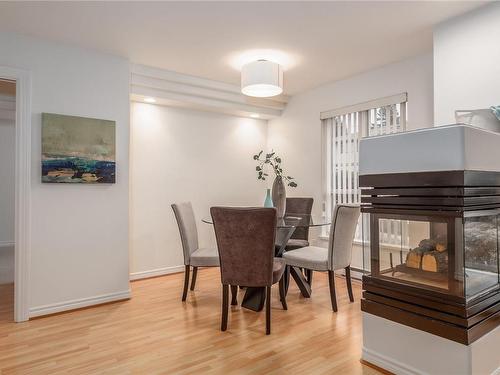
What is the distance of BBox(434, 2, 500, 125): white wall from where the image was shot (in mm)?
2418

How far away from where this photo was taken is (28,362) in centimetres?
223

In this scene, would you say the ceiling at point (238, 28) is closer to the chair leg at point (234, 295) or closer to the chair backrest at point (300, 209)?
the chair backrest at point (300, 209)

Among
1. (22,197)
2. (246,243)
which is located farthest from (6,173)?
(246,243)

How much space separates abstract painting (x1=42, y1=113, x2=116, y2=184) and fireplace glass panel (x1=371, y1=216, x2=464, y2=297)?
2639 millimetres

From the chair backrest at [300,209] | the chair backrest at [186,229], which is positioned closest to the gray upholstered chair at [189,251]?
the chair backrest at [186,229]

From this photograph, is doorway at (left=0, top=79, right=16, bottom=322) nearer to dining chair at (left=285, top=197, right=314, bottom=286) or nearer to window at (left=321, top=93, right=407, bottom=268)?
dining chair at (left=285, top=197, right=314, bottom=286)

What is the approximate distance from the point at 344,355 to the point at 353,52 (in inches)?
111

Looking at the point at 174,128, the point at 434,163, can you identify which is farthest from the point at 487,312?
the point at 174,128

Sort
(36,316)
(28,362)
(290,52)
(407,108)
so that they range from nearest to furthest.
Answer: (28,362) → (36,316) → (290,52) → (407,108)

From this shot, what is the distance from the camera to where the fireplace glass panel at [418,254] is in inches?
71.6

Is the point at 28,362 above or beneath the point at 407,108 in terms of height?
beneath

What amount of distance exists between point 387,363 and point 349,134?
2.92m

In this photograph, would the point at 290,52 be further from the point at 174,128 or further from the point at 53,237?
the point at 53,237

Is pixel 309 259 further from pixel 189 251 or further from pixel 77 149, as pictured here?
pixel 77 149
